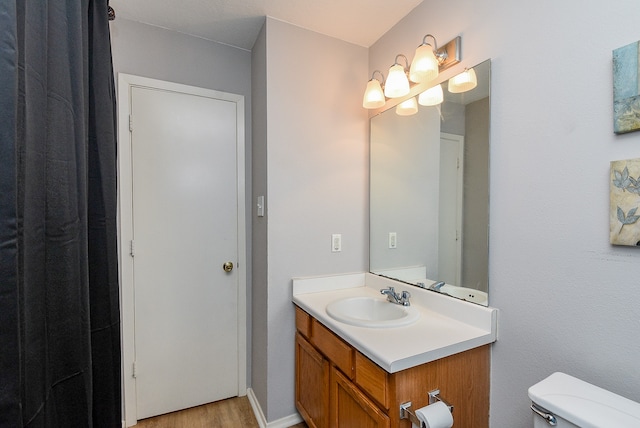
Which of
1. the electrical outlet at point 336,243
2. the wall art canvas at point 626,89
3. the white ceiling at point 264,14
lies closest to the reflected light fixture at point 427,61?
the white ceiling at point 264,14

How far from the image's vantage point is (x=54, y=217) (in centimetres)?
68

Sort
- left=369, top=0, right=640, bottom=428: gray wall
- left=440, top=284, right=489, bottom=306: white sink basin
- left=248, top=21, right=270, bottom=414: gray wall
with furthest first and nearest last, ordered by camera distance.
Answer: left=248, top=21, right=270, bottom=414: gray wall < left=440, top=284, right=489, bottom=306: white sink basin < left=369, top=0, right=640, bottom=428: gray wall

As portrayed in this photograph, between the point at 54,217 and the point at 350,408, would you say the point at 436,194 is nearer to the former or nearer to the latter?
the point at 350,408

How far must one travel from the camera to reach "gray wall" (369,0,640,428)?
898mm

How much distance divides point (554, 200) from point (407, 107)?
95 cm

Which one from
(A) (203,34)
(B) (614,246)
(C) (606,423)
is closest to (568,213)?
(B) (614,246)

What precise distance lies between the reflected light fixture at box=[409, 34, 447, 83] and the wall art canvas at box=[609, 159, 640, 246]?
853mm

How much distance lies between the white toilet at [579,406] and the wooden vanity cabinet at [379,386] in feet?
1.00

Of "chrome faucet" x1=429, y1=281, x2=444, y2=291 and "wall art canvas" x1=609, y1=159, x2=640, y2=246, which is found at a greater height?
"wall art canvas" x1=609, y1=159, x2=640, y2=246

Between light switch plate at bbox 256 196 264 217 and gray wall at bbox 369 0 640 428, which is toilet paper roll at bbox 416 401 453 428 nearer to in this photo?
gray wall at bbox 369 0 640 428

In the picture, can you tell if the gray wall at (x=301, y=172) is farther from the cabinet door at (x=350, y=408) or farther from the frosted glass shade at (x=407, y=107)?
the cabinet door at (x=350, y=408)

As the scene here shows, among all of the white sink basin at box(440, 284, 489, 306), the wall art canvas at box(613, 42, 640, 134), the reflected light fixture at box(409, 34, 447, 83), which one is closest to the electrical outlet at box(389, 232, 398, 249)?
the white sink basin at box(440, 284, 489, 306)

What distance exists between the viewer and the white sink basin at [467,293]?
1.28m

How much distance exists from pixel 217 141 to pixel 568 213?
196 cm
